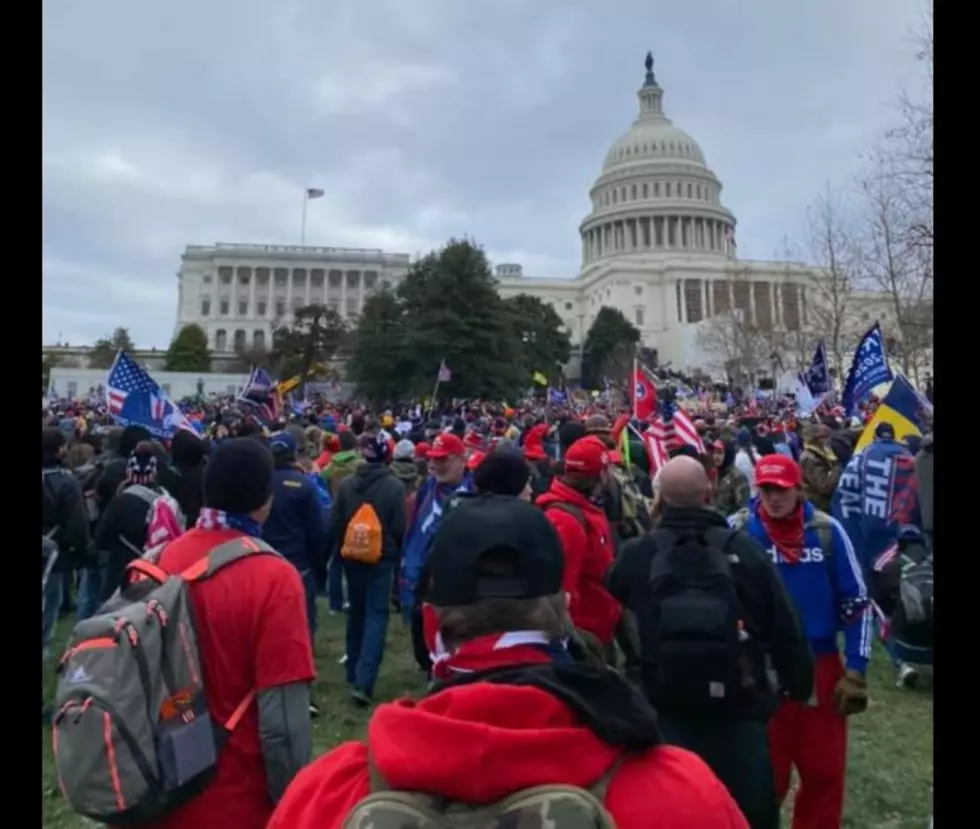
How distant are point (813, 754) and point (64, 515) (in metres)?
5.77

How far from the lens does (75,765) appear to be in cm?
A: 210

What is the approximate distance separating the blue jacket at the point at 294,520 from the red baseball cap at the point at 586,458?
219 cm

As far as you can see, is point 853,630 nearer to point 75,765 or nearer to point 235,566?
point 235,566

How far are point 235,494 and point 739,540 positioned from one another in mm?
1822

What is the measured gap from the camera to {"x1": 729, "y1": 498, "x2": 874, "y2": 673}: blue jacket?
3820mm

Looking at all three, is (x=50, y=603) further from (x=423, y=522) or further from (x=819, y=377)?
(x=819, y=377)

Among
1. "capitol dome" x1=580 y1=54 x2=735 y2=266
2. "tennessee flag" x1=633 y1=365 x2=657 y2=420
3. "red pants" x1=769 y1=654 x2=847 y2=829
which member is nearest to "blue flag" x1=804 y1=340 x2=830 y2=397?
"tennessee flag" x1=633 y1=365 x2=657 y2=420

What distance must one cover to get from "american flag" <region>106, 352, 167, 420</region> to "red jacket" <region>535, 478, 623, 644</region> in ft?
21.8

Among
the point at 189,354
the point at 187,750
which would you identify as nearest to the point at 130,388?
the point at 187,750

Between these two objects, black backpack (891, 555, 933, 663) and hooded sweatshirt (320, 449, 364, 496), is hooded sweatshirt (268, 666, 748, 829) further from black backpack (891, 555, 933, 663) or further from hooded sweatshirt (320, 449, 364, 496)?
hooded sweatshirt (320, 449, 364, 496)

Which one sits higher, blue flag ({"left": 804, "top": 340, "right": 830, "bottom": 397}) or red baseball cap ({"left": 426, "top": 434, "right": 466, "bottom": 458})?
blue flag ({"left": 804, "top": 340, "right": 830, "bottom": 397})

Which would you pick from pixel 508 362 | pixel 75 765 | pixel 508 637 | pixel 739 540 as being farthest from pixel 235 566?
pixel 508 362

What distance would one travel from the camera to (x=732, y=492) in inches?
359

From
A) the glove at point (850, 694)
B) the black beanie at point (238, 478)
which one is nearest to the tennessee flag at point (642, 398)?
the glove at point (850, 694)
